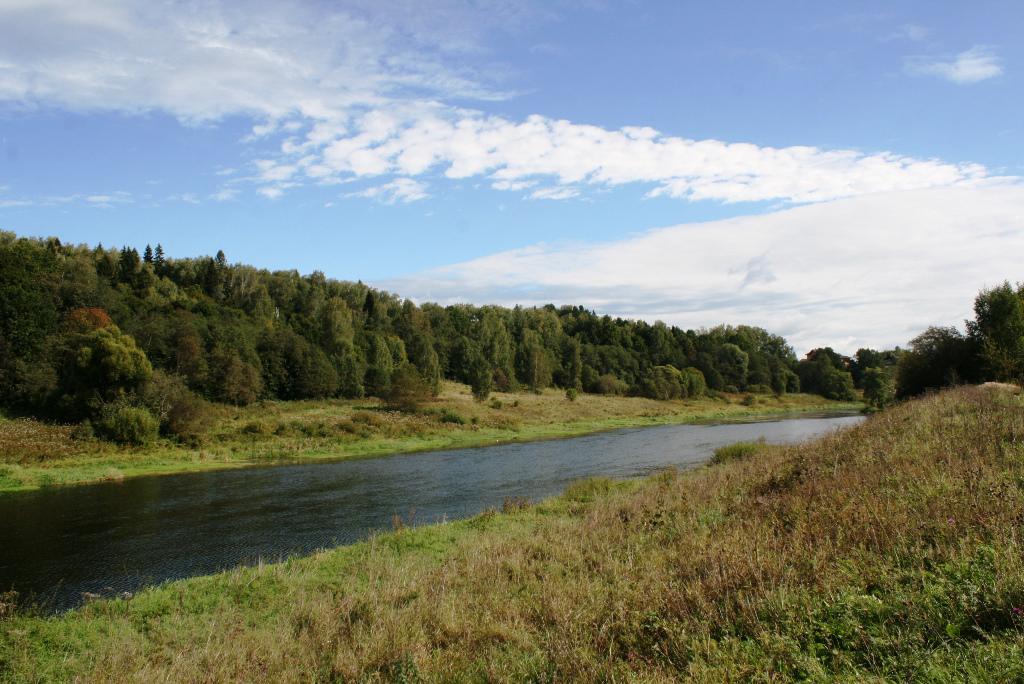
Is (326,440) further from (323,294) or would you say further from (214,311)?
(323,294)

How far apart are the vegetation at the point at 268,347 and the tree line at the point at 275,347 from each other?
0.65ft

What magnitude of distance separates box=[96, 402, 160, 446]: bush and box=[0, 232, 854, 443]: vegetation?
150mm

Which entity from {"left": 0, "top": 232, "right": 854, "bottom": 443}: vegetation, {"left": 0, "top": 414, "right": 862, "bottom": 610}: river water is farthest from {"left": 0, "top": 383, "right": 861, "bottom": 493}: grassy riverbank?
{"left": 0, "top": 414, "right": 862, "bottom": 610}: river water

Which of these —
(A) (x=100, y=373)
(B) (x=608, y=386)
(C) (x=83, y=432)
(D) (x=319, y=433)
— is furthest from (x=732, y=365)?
(C) (x=83, y=432)

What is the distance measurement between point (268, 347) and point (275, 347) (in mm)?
1003

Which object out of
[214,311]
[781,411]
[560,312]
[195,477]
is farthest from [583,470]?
[560,312]

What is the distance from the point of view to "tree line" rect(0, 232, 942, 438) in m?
44.8

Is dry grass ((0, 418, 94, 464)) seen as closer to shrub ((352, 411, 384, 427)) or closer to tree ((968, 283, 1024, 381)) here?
shrub ((352, 411, 384, 427))

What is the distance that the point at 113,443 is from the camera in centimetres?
4000

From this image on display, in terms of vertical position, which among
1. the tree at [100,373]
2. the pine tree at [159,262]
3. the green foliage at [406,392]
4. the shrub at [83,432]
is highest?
the pine tree at [159,262]

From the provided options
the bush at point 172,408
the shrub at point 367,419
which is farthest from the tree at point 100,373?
the shrub at point 367,419

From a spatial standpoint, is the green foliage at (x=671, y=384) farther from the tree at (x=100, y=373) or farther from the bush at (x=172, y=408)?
the tree at (x=100, y=373)

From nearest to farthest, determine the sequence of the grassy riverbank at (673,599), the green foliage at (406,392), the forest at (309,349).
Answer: the grassy riverbank at (673,599) → the forest at (309,349) → the green foliage at (406,392)

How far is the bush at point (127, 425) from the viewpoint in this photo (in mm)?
40438
